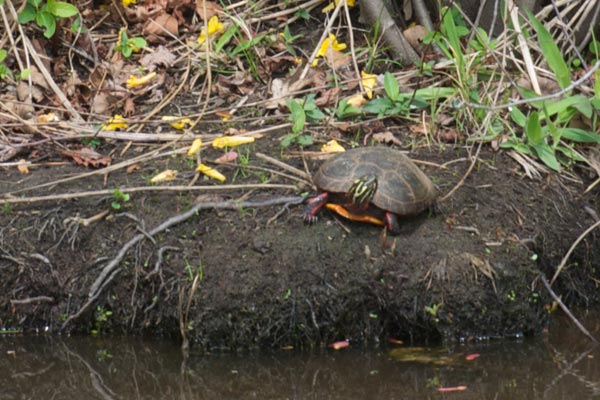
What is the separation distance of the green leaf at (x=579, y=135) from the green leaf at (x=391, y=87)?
1008mm

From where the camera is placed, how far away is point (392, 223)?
5078 millimetres

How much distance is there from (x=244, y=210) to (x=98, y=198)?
0.80 metres

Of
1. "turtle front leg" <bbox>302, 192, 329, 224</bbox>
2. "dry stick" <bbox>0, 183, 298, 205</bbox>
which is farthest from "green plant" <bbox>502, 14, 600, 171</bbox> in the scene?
"dry stick" <bbox>0, 183, 298, 205</bbox>

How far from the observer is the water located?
14.7 ft

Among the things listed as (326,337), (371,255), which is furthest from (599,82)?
(326,337)

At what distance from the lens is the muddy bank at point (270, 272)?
4.88 m

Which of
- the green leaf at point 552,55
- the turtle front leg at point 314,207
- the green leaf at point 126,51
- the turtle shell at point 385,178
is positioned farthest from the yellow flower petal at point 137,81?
the green leaf at point 552,55

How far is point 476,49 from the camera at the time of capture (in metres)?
6.28

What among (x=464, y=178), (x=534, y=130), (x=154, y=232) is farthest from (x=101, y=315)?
(x=534, y=130)

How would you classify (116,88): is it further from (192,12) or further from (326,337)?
(326,337)

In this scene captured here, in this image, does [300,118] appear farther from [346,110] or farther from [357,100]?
[357,100]

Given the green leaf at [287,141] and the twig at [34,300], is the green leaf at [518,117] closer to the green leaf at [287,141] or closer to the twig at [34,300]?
the green leaf at [287,141]

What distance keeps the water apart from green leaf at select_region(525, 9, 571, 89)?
165cm

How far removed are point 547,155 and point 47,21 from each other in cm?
331
